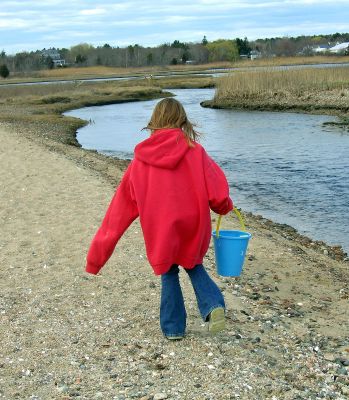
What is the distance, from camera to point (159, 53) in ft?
440

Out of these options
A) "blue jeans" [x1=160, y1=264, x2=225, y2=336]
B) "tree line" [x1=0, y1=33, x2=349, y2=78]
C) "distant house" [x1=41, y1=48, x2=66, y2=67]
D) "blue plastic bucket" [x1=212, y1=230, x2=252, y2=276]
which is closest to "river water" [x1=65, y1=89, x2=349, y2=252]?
"blue plastic bucket" [x1=212, y1=230, x2=252, y2=276]

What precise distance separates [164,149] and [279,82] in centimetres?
3685

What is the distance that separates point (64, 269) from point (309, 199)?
7574 millimetres

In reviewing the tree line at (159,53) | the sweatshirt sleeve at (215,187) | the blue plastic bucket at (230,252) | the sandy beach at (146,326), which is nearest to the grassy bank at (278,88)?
the sandy beach at (146,326)

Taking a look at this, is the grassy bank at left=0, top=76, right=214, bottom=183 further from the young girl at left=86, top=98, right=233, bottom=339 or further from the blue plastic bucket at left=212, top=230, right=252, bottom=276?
the young girl at left=86, top=98, right=233, bottom=339

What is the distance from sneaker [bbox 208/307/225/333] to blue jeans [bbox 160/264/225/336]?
0.03 metres

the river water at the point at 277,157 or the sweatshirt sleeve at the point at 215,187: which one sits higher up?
the sweatshirt sleeve at the point at 215,187

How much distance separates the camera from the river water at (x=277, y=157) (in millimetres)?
12523

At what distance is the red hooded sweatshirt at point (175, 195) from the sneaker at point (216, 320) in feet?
1.23

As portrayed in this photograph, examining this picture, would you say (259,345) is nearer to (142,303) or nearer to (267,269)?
(142,303)

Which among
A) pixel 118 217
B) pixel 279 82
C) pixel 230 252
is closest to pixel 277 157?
pixel 230 252

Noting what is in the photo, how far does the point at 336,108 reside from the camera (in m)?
34.6

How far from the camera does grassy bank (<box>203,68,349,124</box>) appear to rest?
38.2 metres

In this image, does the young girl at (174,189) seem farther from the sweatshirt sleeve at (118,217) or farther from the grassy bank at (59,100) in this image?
the grassy bank at (59,100)
